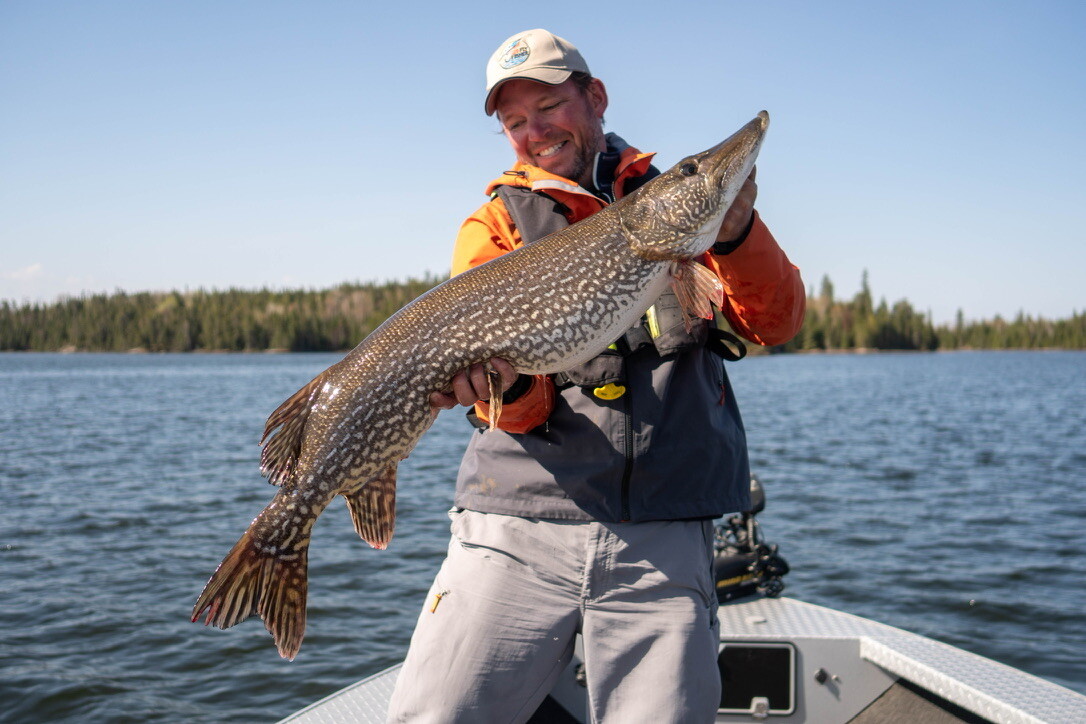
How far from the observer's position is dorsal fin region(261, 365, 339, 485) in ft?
8.97

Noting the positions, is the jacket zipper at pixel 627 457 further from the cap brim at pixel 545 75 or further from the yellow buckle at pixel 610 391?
the cap brim at pixel 545 75

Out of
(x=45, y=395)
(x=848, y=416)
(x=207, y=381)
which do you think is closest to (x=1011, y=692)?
(x=848, y=416)

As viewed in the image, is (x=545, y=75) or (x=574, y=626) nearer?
(x=574, y=626)

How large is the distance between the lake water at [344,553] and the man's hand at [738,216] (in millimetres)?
5771

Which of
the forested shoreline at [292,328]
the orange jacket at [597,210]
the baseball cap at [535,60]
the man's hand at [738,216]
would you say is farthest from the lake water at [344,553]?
the forested shoreline at [292,328]

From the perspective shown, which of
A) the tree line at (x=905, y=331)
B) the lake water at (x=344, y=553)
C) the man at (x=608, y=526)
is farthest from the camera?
the tree line at (x=905, y=331)

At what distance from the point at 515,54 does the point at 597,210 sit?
642 mm

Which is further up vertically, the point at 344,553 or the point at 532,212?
the point at 532,212

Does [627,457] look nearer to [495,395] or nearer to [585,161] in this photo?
[495,395]

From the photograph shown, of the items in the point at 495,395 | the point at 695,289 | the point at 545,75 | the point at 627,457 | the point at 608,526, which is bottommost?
the point at 608,526

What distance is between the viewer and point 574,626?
2.70 metres

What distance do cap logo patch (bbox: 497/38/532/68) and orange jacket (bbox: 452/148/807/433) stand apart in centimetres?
37

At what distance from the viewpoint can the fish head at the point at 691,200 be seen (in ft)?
8.84

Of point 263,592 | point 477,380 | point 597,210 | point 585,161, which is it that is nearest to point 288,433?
point 263,592
